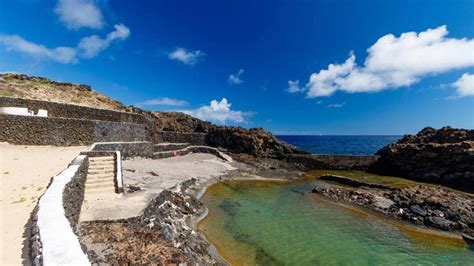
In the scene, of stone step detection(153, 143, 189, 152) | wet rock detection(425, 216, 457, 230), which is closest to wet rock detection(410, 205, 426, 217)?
wet rock detection(425, 216, 457, 230)

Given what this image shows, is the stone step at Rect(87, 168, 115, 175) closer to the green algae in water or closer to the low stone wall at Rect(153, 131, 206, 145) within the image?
the green algae in water

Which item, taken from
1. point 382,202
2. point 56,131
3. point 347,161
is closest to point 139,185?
point 56,131

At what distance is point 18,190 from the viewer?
8797 mm

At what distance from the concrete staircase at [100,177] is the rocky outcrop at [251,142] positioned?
25642 millimetres

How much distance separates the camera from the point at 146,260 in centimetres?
658

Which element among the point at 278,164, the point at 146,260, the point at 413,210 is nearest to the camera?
the point at 146,260

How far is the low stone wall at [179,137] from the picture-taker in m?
37.6

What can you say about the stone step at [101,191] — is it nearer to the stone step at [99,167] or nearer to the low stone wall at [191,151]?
the stone step at [99,167]

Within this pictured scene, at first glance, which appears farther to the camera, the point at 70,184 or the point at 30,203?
the point at 70,184

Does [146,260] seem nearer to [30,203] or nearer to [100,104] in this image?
[30,203]

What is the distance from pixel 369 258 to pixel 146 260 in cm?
896

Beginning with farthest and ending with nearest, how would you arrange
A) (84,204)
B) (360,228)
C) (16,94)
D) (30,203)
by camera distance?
(16,94)
(360,228)
(84,204)
(30,203)

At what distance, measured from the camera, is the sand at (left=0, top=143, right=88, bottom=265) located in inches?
215

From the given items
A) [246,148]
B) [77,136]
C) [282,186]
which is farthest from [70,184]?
[246,148]
